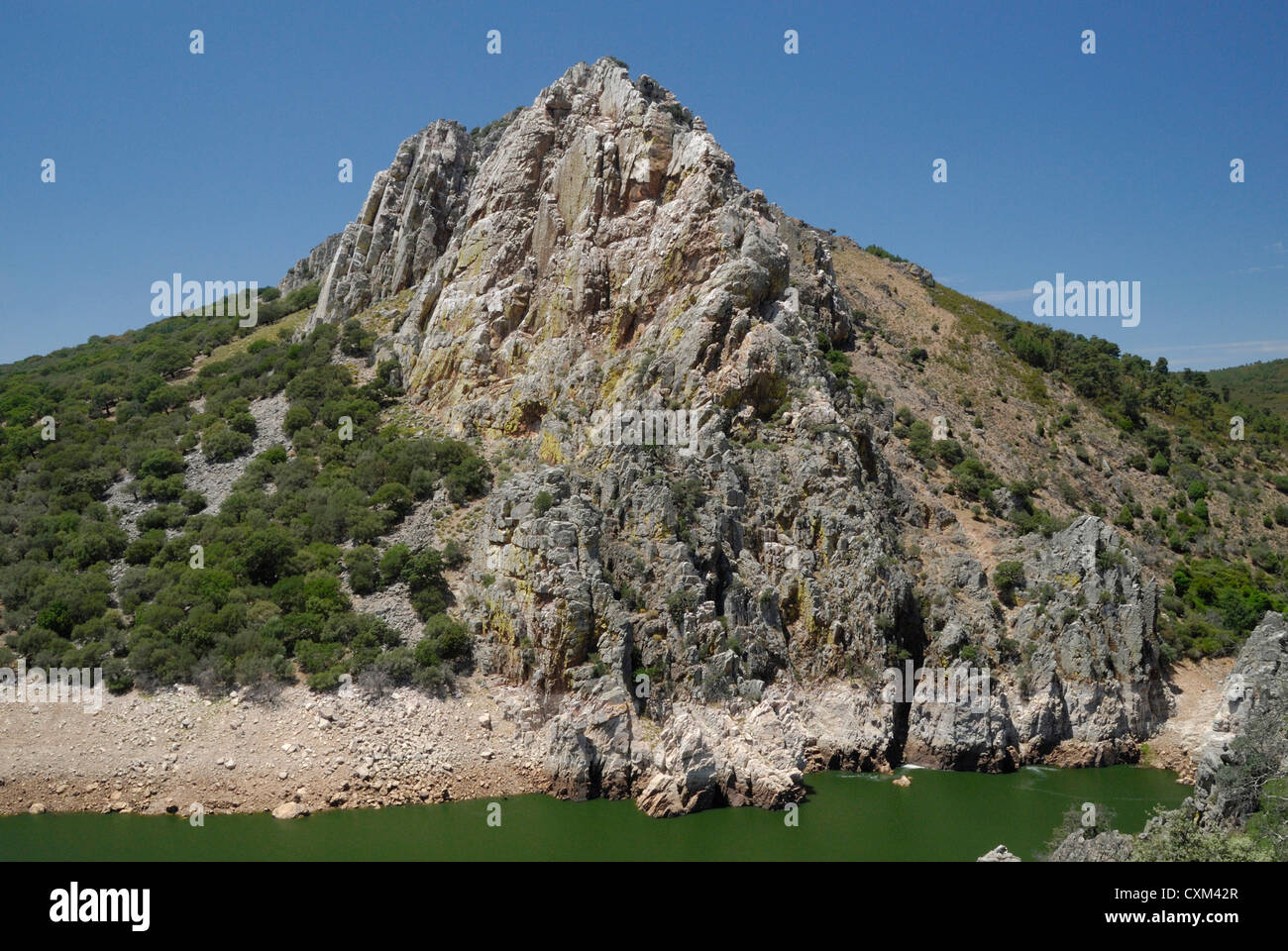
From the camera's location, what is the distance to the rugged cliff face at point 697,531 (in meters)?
32.7

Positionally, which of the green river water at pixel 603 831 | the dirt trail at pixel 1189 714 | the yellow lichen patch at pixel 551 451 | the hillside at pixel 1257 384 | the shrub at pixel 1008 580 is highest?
the hillside at pixel 1257 384

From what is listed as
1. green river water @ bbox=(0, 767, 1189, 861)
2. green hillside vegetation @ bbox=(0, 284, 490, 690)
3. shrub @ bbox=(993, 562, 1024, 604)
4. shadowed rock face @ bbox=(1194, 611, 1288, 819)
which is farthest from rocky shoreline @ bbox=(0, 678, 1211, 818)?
shadowed rock face @ bbox=(1194, 611, 1288, 819)

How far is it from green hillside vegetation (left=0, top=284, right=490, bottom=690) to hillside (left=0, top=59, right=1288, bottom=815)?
19 cm

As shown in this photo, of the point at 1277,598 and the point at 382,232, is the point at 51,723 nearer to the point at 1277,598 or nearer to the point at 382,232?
the point at 382,232

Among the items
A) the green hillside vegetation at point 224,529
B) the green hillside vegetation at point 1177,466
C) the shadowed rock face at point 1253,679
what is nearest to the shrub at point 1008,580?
the green hillside vegetation at point 1177,466

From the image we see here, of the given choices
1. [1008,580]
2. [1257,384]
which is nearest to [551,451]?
[1008,580]

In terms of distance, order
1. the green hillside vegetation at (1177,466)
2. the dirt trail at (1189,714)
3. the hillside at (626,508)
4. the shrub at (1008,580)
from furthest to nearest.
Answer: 1. the green hillside vegetation at (1177,466)
2. the shrub at (1008,580)
3. the dirt trail at (1189,714)
4. the hillside at (626,508)

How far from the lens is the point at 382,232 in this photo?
2346 inches

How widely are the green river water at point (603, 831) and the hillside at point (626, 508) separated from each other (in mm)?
1438

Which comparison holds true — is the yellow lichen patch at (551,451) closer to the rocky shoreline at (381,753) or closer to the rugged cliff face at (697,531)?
the rugged cliff face at (697,531)

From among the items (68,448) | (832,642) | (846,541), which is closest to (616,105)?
(846,541)

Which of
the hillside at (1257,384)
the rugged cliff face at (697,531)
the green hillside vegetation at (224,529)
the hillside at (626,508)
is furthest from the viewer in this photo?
the hillside at (1257,384)

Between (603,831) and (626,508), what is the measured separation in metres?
12.9

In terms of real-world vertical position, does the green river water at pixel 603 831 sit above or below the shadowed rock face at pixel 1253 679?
below
